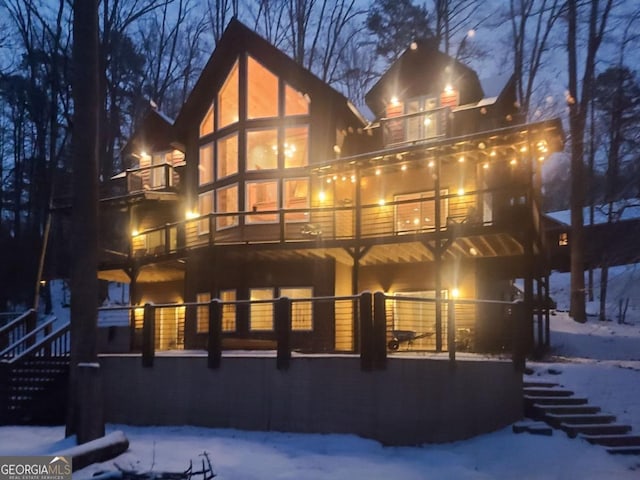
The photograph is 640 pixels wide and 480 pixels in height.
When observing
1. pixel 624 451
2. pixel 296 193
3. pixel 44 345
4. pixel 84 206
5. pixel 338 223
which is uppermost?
pixel 296 193

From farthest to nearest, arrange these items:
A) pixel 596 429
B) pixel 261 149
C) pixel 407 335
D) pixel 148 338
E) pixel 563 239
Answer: pixel 563 239 → pixel 261 149 → pixel 407 335 → pixel 148 338 → pixel 596 429

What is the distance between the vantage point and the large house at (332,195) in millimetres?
17000

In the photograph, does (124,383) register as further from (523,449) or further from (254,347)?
(523,449)

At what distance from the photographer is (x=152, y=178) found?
24141mm

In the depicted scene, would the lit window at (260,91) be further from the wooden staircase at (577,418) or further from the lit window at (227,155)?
the wooden staircase at (577,418)

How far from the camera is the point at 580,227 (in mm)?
25188

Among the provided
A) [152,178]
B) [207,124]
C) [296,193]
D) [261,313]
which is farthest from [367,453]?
[152,178]

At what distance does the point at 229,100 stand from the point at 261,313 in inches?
308

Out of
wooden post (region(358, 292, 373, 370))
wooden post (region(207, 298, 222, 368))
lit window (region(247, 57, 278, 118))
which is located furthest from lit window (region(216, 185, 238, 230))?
wooden post (region(358, 292, 373, 370))

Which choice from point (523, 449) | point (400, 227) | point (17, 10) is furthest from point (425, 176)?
point (17, 10)

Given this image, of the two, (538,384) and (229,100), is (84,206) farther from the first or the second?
(229,100)

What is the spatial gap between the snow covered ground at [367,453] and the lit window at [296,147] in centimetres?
1087

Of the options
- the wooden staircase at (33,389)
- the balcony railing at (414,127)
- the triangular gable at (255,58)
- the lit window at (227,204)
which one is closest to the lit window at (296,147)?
the triangular gable at (255,58)

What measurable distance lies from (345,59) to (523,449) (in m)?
30.8
